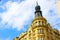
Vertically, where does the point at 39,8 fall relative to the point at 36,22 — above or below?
above

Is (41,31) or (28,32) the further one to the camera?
(28,32)

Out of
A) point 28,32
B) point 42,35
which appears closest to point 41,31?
point 42,35

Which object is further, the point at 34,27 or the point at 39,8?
the point at 39,8

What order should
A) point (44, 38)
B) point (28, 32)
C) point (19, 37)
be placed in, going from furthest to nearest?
point (19, 37)
point (28, 32)
point (44, 38)

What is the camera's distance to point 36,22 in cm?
9619

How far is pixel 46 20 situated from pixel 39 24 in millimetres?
7479

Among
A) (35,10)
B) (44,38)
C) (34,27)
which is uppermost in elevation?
(35,10)

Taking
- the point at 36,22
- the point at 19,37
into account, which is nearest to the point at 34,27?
the point at 36,22

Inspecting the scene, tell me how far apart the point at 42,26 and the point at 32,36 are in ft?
23.4

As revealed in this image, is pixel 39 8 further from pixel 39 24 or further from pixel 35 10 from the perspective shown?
pixel 39 24

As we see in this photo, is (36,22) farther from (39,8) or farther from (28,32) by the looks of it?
(39,8)

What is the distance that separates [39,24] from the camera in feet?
309

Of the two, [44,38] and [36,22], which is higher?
[36,22]

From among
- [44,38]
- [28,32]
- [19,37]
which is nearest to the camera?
[44,38]
